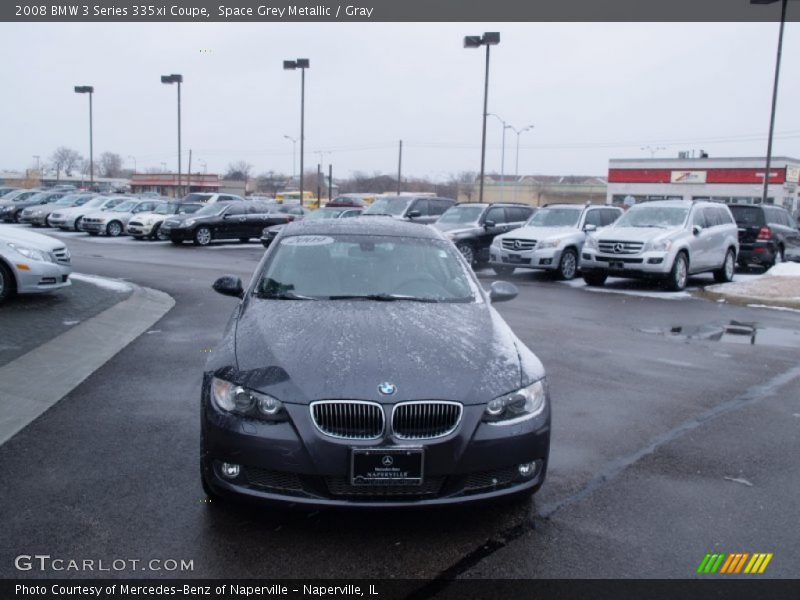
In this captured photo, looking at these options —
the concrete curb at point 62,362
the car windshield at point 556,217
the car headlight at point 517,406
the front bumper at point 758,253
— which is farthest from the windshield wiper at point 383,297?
the front bumper at point 758,253

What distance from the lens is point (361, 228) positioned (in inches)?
240

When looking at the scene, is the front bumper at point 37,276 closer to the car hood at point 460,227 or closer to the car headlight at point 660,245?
the car hood at point 460,227

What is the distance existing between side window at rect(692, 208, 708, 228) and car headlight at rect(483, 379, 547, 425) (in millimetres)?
13327

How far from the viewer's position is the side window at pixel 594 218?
59.9 ft

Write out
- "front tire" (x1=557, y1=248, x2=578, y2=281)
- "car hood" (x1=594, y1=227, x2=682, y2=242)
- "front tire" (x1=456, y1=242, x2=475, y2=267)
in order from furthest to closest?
"front tire" (x1=456, y1=242, x2=475, y2=267), "front tire" (x1=557, y1=248, x2=578, y2=281), "car hood" (x1=594, y1=227, x2=682, y2=242)

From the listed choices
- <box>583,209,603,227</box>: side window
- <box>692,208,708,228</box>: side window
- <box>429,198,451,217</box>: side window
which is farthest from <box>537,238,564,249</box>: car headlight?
<box>429,198,451,217</box>: side window

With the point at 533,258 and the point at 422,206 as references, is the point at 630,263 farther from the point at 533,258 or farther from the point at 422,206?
the point at 422,206

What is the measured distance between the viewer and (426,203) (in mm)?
22453

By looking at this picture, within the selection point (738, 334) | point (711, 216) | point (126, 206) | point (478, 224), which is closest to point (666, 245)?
point (711, 216)

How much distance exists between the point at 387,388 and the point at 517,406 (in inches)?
29.3

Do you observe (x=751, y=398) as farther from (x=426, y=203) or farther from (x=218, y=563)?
(x=426, y=203)

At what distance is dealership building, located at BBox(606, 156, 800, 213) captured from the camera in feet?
182

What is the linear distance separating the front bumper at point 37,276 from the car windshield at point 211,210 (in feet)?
50.4

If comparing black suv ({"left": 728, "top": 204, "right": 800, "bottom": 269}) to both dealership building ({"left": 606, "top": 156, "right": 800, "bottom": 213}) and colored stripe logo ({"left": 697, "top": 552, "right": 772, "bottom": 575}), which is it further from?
dealership building ({"left": 606, "top": 156, "right": 800, "bottom": 213})
